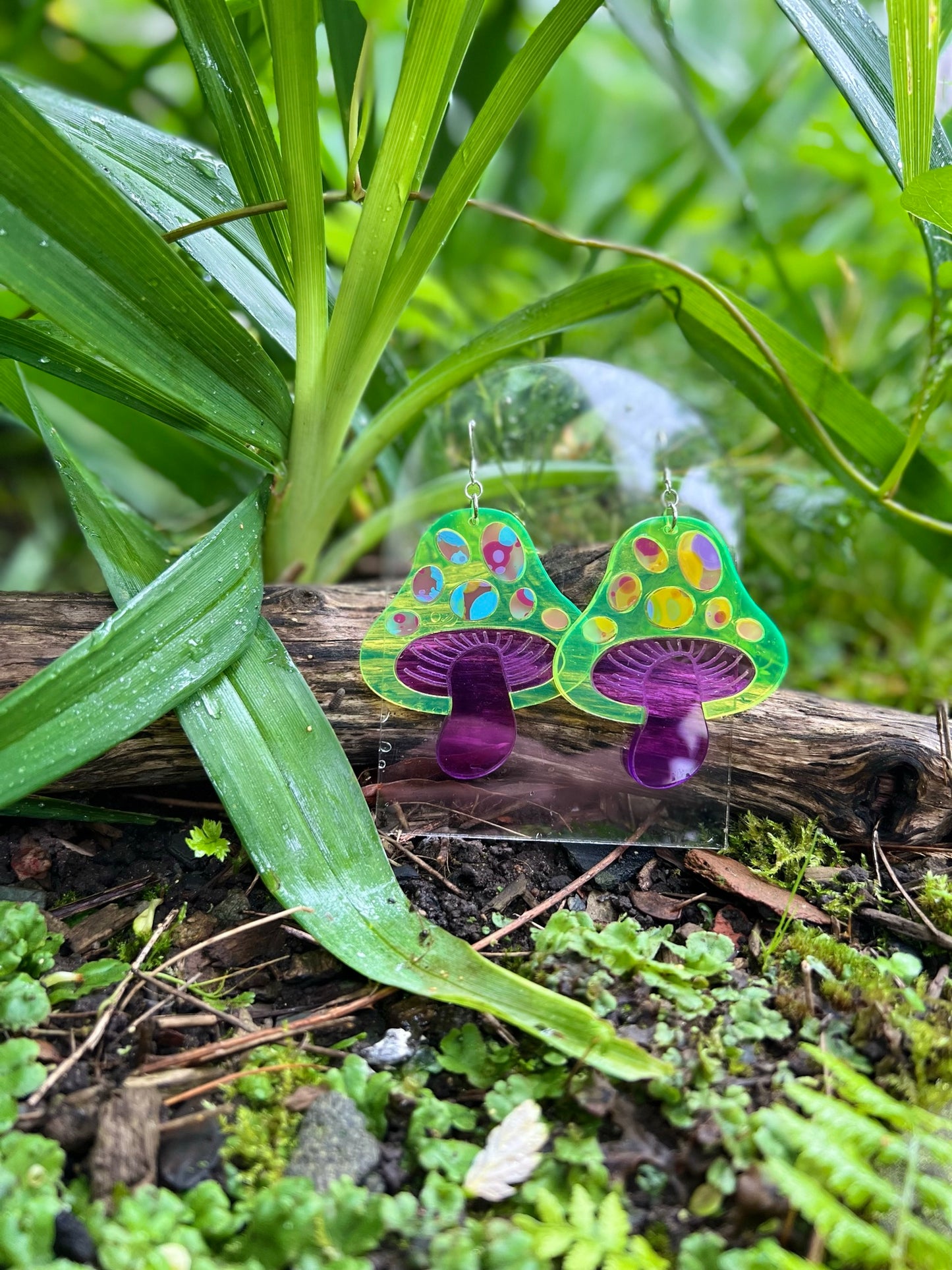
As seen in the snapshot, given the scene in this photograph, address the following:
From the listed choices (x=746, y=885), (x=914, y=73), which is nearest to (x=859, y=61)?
(x=914, y=73)

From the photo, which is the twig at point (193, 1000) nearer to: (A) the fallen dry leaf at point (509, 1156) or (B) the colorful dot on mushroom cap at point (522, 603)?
(A) the fallen dry leaf at point (509, 1156)

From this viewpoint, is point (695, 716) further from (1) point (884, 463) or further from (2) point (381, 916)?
(1) point (884, 463)

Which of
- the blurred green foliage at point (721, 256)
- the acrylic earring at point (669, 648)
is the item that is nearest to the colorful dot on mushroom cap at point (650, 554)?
the acrylic earring at point (669, 648)

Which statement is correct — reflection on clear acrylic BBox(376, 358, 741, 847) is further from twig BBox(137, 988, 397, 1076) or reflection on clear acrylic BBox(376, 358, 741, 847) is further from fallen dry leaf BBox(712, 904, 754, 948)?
twig BBox(137, 988, 397, 1076)

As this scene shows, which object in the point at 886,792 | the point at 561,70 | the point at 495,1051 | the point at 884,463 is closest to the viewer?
the point at 495,1051

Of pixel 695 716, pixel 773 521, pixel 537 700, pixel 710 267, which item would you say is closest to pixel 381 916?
pixel 537 700

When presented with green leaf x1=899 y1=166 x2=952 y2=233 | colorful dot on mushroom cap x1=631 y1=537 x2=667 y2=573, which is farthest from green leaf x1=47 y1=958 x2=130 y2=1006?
green leaf x1=899 y1=166 x2=952 y2=233
